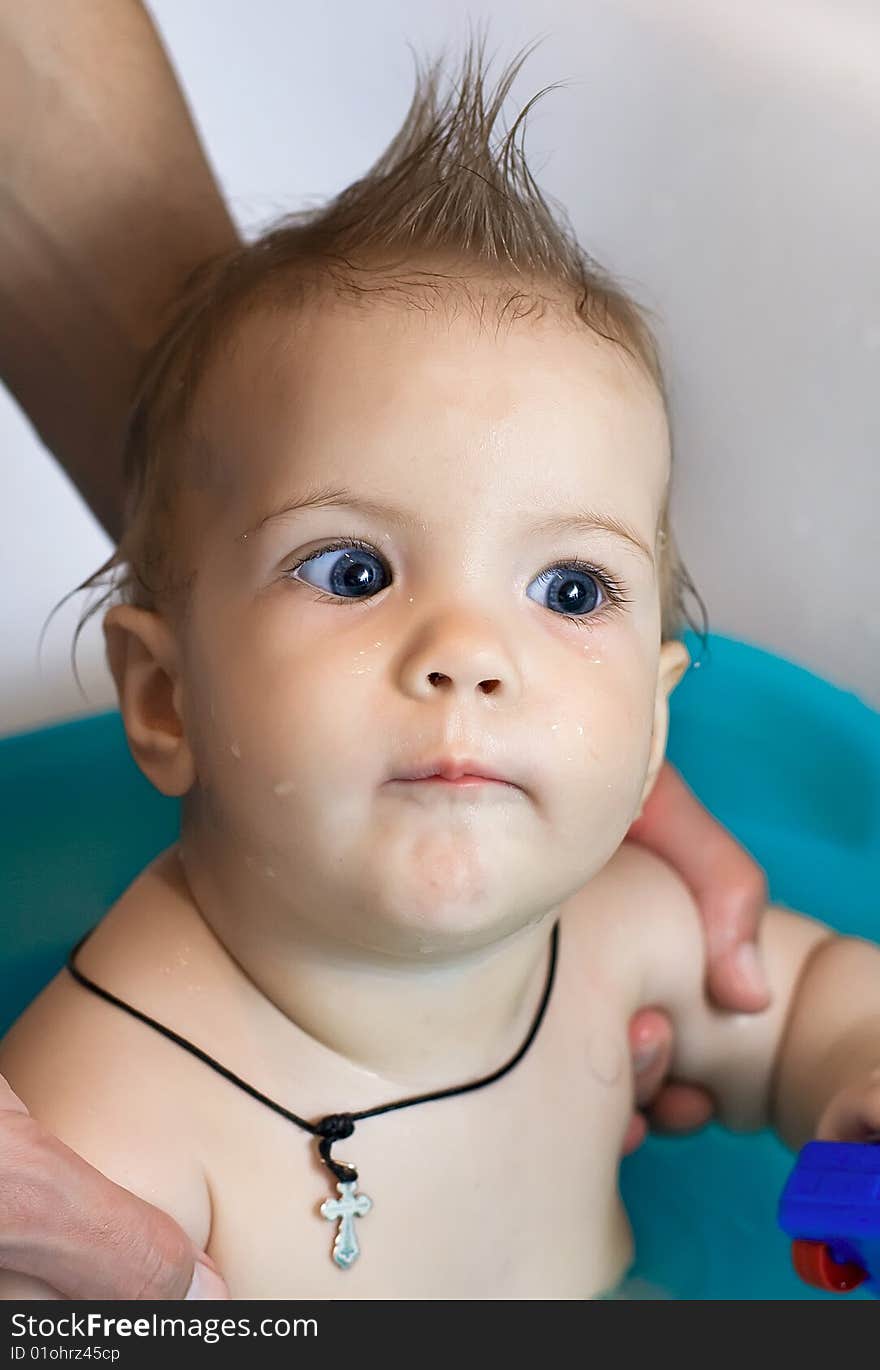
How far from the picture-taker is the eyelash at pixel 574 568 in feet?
2.57

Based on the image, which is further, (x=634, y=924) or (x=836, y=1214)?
(x=634, y=924)

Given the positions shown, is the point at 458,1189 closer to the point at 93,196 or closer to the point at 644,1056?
the point at 644,1056

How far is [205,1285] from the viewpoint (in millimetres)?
784

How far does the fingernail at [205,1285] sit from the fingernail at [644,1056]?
342 millimetres

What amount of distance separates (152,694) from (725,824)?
594 millimetres

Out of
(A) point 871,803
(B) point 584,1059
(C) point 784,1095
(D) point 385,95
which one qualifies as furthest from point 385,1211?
(D) point 385,95

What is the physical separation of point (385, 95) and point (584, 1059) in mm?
850

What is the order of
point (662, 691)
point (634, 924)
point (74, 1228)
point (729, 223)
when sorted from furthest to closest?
point (729, 223) → point (634, 924) → point (662, 691) → point (74, 1228)

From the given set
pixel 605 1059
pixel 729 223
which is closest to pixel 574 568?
pixel 605 1059

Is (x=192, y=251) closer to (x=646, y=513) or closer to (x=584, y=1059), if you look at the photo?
(x=646, y=513)

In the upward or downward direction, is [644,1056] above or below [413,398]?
below

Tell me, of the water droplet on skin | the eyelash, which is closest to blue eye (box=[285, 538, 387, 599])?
the eyelash

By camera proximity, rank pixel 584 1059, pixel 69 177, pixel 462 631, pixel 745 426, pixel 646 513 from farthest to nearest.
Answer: pixel 745 426
pixel 69 177
pixel 584 1059
pixel 646 513
pixel 462 631

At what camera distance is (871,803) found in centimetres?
128
